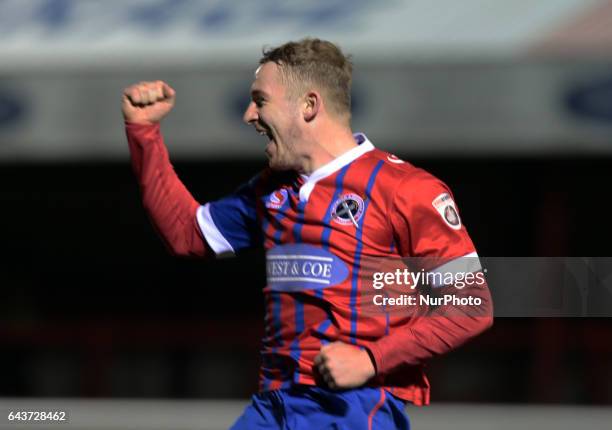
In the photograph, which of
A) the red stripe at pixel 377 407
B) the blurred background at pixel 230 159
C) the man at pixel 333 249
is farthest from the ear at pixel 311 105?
the blurred background at pixel 230 159

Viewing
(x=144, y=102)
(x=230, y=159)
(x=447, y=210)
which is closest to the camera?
(x=447, y=210)

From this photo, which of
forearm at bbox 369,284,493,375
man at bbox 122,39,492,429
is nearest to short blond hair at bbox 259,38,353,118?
man at bbox 122,39,492,429

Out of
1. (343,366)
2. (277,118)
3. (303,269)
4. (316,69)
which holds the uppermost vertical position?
(316,69)

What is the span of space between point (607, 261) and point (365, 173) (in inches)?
40.8

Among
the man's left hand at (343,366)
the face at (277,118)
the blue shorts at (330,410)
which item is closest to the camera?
the man's left hand at (343,366)

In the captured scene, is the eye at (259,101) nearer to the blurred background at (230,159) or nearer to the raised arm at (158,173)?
the raised arm at (158,173)

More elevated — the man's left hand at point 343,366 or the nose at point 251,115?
the nose at point 251,115

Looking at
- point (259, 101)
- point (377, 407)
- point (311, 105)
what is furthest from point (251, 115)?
point (377, 407)

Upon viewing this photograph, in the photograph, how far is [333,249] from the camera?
2.82 m

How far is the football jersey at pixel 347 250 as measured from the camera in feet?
8.95

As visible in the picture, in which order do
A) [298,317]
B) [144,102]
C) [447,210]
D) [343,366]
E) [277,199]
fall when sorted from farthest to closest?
[144,102] < [277,199] < [298,317] < [447,210] < [343,366]

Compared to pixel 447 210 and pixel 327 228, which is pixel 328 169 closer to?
pixel 327 228

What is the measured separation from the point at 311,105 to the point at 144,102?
1.70 feet

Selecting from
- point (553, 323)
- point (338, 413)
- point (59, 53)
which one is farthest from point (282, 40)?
point (338, 413)
